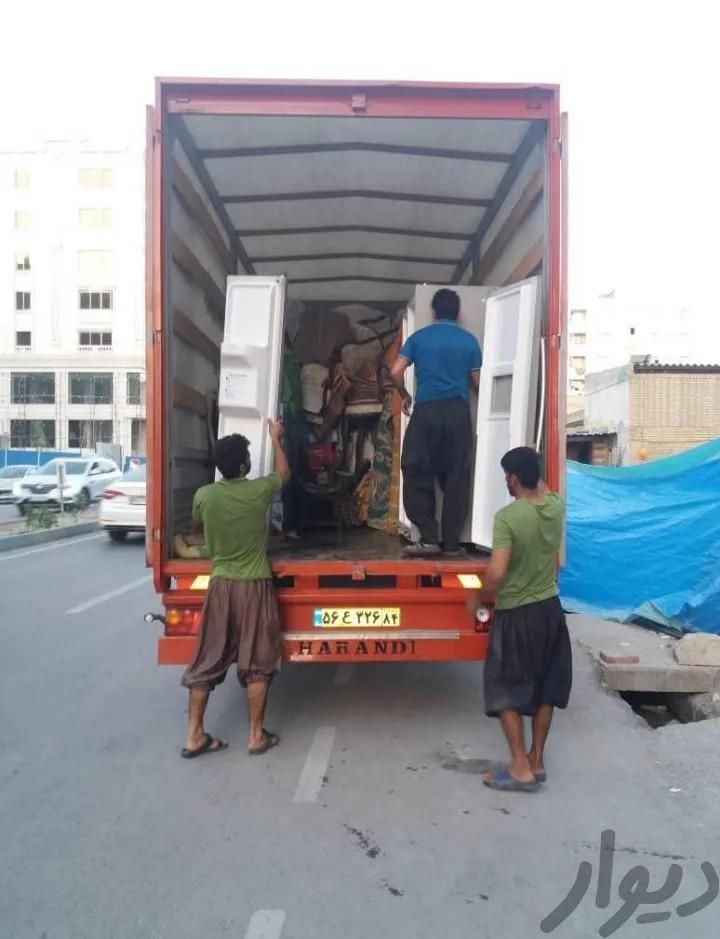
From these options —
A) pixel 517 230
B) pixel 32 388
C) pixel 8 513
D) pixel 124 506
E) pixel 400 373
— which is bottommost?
pixel 8 513

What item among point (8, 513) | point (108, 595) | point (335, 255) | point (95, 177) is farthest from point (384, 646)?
point (95, 177)

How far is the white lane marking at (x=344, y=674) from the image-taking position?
254 inches

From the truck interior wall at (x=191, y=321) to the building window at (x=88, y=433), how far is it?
47967 millimetres

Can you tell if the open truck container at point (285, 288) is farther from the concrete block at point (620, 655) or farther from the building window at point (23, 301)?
the building window at point (23, 301)

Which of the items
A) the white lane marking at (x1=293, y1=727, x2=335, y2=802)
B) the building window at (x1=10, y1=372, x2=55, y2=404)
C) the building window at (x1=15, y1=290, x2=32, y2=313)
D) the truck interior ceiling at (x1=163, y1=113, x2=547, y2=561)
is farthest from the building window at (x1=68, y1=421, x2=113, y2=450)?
the white lane marking at (x1=293, y1=727, x2=335, y2=802)

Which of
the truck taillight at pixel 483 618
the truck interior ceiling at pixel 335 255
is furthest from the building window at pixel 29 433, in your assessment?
the truck taillight at pixel 483 618

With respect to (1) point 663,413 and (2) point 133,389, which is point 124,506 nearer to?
(1) point 663,413

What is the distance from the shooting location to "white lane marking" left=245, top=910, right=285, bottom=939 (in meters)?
3.04

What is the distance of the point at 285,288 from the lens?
5523mm

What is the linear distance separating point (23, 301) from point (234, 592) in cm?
5379

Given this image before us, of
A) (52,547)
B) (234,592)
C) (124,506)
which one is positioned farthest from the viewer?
(52,547)

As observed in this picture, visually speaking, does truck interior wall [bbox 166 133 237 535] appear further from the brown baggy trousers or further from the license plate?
the license plate
